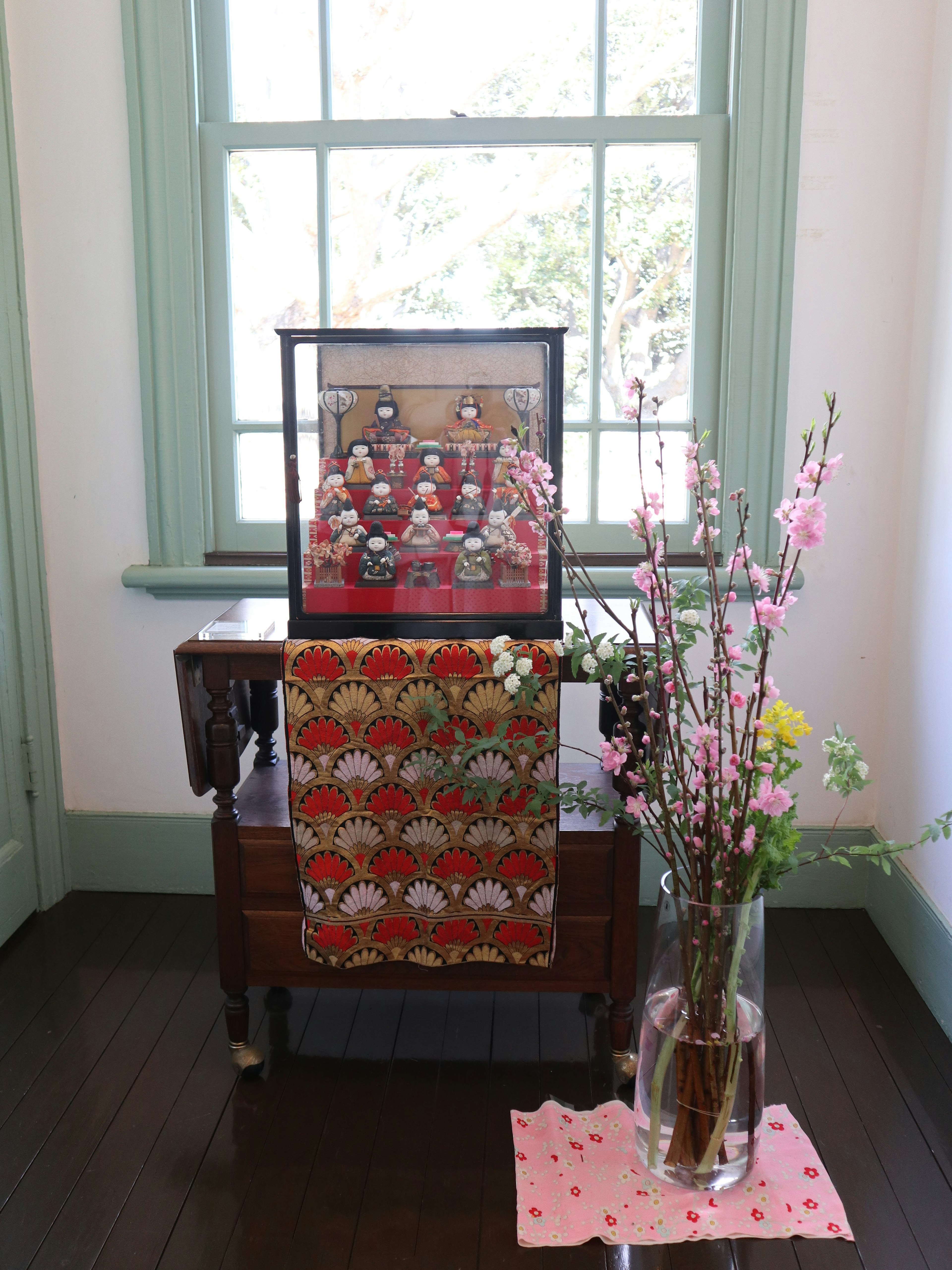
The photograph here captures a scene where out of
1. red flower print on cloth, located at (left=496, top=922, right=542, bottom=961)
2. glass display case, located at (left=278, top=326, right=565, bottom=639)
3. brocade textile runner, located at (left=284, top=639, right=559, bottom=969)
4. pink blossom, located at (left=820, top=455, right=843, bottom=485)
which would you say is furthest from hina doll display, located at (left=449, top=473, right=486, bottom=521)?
red flower print on cloth, located at (left=496, top=922, right=542, bottom=961)

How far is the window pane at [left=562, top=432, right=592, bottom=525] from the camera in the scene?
274 centimetres

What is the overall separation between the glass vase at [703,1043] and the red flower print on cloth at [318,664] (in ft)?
2.23

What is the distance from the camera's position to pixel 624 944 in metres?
2.01

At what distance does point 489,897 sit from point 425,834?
17 cm

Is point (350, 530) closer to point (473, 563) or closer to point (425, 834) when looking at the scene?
point (473, 563)

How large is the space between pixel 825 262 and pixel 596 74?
727 mm

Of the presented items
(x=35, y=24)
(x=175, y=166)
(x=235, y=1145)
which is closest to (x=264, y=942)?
(x=235, y=1145)

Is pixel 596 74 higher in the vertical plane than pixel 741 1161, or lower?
higher

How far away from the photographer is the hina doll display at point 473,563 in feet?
6.28

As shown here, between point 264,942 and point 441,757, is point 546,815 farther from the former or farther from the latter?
point 264,942

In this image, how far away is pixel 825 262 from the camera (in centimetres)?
253

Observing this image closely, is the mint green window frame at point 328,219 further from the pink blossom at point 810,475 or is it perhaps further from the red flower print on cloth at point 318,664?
the pink blossom at point 810,475

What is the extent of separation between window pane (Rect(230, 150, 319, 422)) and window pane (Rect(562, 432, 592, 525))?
2.42 feet

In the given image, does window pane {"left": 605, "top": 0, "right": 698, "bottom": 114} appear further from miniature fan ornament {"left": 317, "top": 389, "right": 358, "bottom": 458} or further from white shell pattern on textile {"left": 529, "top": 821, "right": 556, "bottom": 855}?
white shell pattern on textile {"left": 529, "top": 821, "right": 556, "bottom": 855}
